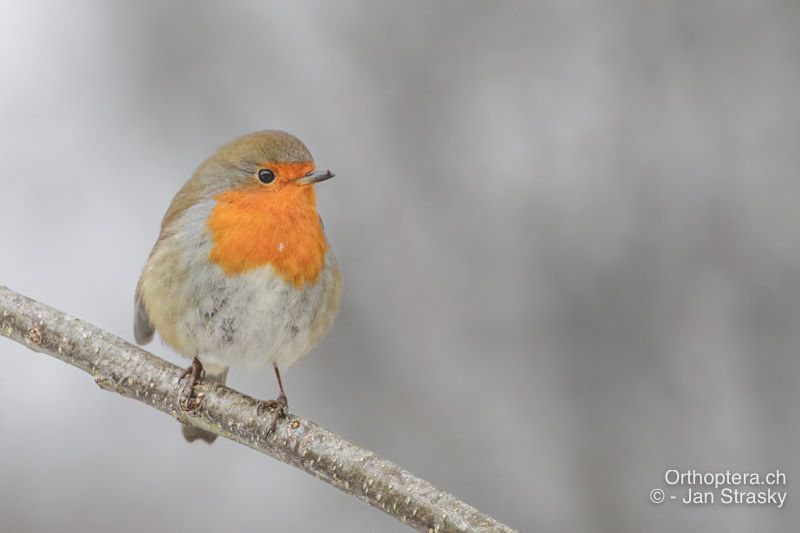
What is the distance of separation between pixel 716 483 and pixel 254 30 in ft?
13.7

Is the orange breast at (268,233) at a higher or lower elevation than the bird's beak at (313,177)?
lower

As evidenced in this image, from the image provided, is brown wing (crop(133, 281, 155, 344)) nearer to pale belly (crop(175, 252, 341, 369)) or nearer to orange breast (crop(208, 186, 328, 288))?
pale belly (crop(175, 252, 341, 369))

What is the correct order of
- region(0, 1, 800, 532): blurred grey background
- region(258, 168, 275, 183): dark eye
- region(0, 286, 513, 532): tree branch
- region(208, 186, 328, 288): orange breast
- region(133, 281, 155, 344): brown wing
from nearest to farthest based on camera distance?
1. region(0, 286, 513, 532): tree branch
2. region(208, 186, 328, 288): orange breast
3. region(258, 168, 275, 183): dark eye
4. region(133, 281, 155, 344): brown wing
5. region(0, 1, 800, 532): blurred grey background

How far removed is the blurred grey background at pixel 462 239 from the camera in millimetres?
5332

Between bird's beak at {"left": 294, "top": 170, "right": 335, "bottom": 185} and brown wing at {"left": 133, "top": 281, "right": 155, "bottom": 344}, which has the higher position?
bird's beak at {"left": 294, "top": 170, "right": 335, "bottom": 185}

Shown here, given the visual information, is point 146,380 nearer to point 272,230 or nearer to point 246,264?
point 246,264

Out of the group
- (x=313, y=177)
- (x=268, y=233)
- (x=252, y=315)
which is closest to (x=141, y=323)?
(x=252, y=315)

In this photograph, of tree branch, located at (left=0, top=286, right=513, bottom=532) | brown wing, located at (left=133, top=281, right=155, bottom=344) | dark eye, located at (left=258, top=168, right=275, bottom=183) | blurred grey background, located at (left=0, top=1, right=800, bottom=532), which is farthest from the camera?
blurred grey background, located at (left=0, top=1, right=800, bottom=532)

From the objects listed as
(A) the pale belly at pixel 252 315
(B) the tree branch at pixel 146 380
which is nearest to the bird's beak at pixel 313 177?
(A) the pale belly at pixel 252 315

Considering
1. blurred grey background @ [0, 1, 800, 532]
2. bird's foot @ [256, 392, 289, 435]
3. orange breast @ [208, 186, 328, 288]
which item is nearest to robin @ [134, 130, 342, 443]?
orange breast @ [208, 186, 328, 288]

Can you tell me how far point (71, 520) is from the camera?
17.5 feet

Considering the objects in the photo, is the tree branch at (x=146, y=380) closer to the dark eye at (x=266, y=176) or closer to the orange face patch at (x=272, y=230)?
the orange face patch at (x=272, y=230)

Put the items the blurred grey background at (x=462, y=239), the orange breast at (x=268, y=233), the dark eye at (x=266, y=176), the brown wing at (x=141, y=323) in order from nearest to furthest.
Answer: the orange breast at (x=268, y=233) < the dark eye at (x=266, y=176) < the brown wing at (x=141, y=323) < the blurred grey background at (x=462, y=239)

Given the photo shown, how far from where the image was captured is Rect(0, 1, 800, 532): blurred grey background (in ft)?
17.5
